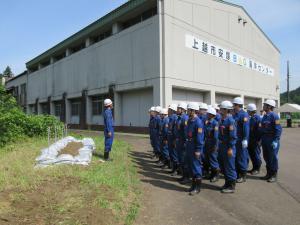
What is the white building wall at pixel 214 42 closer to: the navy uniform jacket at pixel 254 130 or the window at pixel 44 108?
the navy uniform jacket at pixel 254 130

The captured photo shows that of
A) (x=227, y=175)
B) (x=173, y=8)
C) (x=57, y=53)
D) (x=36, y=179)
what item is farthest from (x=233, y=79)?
(x=36, y=179)

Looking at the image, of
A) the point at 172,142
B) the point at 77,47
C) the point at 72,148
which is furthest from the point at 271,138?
the point at 77,47

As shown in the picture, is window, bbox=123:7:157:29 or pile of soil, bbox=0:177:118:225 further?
window, bbox=123:7:157:29

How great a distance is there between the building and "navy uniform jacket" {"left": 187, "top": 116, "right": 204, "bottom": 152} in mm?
13327

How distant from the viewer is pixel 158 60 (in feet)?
68.9

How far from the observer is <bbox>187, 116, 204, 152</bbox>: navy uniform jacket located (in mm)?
7332

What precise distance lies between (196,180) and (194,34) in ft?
58.5

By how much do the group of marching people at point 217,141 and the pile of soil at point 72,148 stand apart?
2.64 m

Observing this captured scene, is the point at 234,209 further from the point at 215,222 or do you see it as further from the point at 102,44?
the point at 102,44

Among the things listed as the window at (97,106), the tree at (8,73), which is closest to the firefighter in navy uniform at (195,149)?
the window at (97,106)

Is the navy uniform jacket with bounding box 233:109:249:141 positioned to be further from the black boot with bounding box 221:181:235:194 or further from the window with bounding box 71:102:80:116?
the window with bounding box 71:102:80:116

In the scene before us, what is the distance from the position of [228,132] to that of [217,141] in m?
0.80

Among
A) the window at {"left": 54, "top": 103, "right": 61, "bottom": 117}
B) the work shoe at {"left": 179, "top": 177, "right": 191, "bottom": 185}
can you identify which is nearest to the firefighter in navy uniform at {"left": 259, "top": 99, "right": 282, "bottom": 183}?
the work shoe at {"left": 179, "top": 177, "right": 191, "bottom": 185}

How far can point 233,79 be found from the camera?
28766 mm
